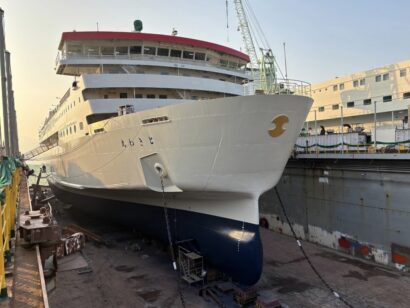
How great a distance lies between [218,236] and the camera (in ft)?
31.7

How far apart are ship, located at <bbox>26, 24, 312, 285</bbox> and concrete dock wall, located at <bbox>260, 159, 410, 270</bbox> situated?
4.87 meters

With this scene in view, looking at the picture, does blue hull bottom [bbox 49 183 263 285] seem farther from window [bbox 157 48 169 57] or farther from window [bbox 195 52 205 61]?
window [bbox 195 52 205 61]

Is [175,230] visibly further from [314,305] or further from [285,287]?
[314,305]

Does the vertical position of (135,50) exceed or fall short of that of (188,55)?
it exceeds it

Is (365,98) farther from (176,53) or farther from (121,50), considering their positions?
(121,50)

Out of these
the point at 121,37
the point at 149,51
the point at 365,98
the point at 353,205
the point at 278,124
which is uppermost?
the point at 121,37

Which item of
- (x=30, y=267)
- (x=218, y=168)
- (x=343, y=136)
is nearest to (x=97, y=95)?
(x=218, y=168)

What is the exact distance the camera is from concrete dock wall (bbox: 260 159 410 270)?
38.0 ft

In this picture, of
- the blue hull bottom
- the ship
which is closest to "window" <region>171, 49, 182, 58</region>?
the ship

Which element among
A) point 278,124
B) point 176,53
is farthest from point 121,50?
Answer: point 278,124

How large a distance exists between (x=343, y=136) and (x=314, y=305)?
25.2 ft

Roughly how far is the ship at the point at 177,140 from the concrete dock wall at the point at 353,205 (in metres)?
4.87

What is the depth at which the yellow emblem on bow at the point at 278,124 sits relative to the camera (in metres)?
8.51

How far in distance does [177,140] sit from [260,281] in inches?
213
